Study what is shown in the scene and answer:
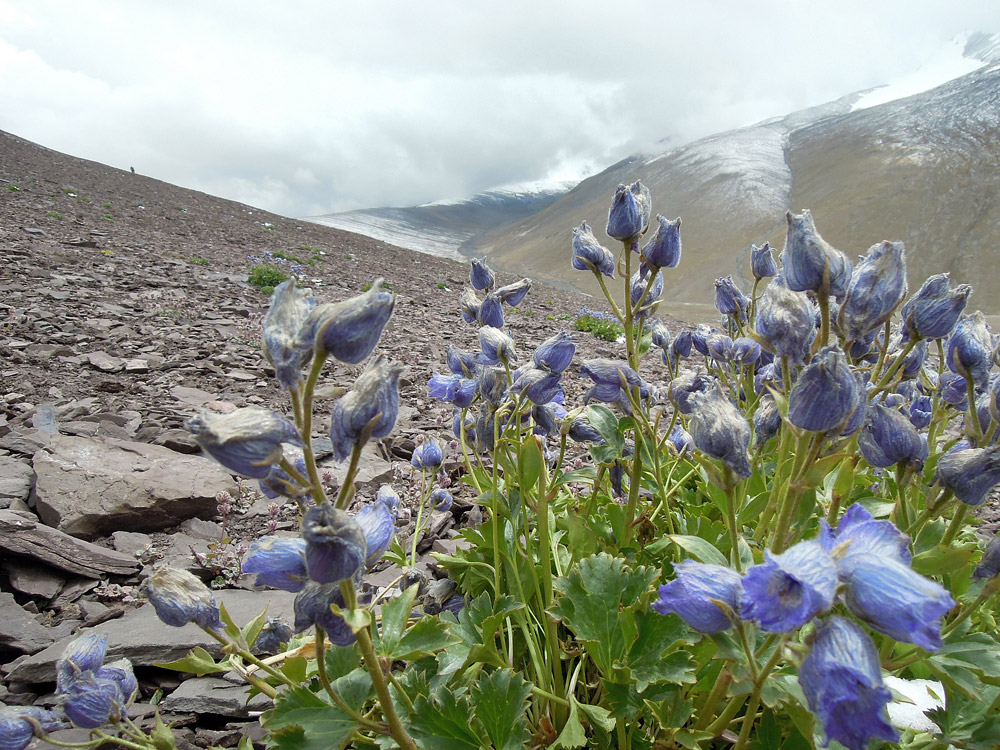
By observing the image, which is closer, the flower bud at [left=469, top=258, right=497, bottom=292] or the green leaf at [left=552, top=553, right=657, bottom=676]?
the green leaf at [left=552, top=553, right=657, bottom=676]

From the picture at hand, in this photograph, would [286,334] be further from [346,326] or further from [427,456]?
[427,456]

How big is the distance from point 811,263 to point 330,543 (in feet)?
3.58

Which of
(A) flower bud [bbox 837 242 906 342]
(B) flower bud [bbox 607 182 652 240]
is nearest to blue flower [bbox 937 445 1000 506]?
(A) flower bud [bbox 837 242 906 342]

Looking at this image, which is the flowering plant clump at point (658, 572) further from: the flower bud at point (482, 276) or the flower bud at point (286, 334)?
the flower bud at point (482, 276)

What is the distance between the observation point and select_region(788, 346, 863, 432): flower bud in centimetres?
99

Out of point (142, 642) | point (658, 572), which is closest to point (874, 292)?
point (658, 572)

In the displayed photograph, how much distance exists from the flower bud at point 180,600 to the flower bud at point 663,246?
5.31 feet

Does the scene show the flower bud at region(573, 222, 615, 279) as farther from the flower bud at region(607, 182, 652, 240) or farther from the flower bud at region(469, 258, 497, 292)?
the flower bud at region(469, 258, 497, 292)

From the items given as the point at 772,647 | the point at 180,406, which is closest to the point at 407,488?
the point at 180,406

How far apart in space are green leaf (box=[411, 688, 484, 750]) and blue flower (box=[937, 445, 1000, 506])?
3.94 feet

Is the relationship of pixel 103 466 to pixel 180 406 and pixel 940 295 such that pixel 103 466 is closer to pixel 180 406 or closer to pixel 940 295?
pixel 180 406

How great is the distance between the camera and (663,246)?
1919 millimetres

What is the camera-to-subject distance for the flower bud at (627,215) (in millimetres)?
1874

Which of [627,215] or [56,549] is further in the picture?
[56,549]
